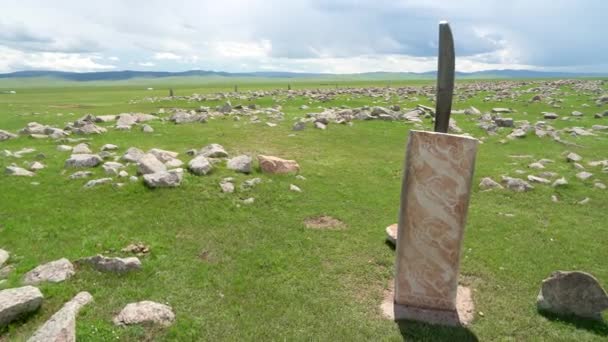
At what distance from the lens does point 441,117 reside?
23.5ft

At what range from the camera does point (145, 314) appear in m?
7.27

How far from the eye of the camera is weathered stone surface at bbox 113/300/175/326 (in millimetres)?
7152

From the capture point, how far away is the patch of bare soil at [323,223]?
1201 cm

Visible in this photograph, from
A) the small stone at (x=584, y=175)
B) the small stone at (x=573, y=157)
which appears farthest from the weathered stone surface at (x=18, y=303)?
the small stone at (x=573, y=157)

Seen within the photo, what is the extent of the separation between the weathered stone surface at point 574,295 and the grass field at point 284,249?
0.75 ft

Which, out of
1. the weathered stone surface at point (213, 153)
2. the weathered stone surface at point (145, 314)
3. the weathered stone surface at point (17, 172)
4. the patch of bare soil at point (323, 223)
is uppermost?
the weathered stone surface at point (213, 153)

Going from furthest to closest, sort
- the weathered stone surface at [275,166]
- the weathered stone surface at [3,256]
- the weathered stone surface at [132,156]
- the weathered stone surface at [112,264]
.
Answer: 1. the weathered stone surface at [132,156]
2. the weathered stone surface at [275,166]
3. the weathered stone surface at [3,256]
4. the weathered stone surface at [112,264]

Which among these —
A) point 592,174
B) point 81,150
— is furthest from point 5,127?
point 592,174

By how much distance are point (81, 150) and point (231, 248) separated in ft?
39.2

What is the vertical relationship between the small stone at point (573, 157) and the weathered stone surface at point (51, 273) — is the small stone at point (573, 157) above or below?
above

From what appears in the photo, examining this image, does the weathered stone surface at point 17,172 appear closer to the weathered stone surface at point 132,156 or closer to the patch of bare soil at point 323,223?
the weathered stone surface at point 132,156

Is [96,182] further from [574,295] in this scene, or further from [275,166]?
[574,295]

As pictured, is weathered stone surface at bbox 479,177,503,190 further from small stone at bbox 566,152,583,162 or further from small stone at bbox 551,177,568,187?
small stone at bbox 566,152,583,162

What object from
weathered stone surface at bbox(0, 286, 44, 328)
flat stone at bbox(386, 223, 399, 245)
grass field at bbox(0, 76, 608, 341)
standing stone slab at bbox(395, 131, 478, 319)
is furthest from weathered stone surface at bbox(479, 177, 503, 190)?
weathered stone surface at bbox(0, 286, 44, 328)
